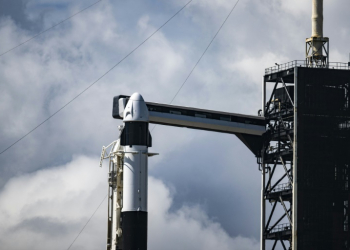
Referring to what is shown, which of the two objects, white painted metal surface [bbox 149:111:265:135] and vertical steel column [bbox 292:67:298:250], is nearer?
white painted metal surface [bbox 149:111:265:135]

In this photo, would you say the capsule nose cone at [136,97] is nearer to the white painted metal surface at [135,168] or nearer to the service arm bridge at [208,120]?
the white painted metal surface at [135,168]

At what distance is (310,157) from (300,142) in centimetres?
203

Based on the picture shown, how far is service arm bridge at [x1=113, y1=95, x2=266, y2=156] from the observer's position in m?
154

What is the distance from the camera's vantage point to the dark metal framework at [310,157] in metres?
156

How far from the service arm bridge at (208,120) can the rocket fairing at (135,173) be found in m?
2.87

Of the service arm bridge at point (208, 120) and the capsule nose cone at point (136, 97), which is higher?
the capsule nose cone at point (136, 97)

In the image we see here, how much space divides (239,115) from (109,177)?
16.4 meters

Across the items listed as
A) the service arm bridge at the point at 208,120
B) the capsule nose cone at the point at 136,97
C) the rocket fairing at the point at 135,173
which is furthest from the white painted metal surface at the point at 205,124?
the rocket fairing at the point at 135,173

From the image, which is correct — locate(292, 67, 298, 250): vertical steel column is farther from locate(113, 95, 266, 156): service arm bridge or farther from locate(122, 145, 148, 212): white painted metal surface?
locate(122, 145, 148, 212): white painted metal surface

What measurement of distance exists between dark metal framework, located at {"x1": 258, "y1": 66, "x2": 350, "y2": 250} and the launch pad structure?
11cm

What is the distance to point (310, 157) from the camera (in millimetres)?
157625

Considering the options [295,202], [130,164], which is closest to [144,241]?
[130,164]

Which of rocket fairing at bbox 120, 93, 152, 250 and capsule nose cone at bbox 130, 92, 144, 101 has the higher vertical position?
capsule nose cone at bbox 130, 92, 144, 101

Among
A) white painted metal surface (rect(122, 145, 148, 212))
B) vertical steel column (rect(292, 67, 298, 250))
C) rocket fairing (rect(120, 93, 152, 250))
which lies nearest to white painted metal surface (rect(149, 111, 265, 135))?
rocket fairing (rect(120, 93, 152, 250))
